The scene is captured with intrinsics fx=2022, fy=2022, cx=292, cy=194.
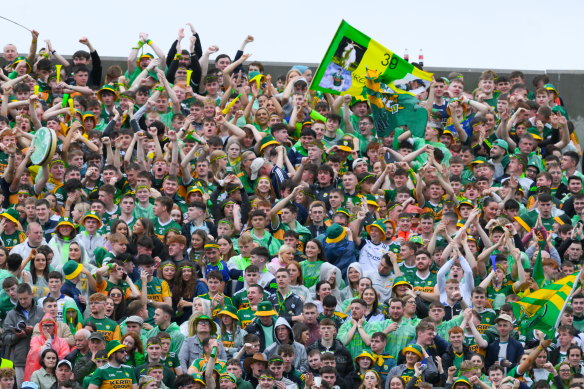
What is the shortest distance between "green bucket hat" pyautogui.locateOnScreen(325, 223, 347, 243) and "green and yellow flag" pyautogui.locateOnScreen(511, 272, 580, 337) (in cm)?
251

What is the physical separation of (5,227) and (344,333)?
480 centimetres

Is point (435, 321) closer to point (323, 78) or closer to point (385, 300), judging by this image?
point (385, 300)

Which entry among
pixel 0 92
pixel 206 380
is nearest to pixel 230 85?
pixel 0 92

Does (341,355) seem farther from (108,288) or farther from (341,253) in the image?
(108,288)

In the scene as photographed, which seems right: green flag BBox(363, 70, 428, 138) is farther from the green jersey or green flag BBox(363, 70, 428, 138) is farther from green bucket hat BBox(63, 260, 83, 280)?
green bucket hat BBox(63, 260, 83, 280)

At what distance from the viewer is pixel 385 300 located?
2633cm

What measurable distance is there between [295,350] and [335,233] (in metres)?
2.72

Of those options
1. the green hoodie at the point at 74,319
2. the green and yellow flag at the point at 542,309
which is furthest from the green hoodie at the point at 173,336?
the green and yellow flag at the point at 542,309

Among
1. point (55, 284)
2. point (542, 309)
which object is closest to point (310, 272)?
point (542, 309)

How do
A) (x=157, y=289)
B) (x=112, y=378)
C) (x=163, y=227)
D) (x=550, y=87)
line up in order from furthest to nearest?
(x=550, y=87)
(x=163, y=227)
(x=157, y=289)
(x=112, y=378)

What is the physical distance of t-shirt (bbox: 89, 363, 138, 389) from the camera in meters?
23.6

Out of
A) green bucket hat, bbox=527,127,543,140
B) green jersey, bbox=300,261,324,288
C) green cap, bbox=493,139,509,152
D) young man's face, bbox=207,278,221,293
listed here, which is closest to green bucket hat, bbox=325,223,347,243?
green jersey, bbox=300,261,324,288

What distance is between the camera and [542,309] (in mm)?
26109

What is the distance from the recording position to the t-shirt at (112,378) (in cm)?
2361
